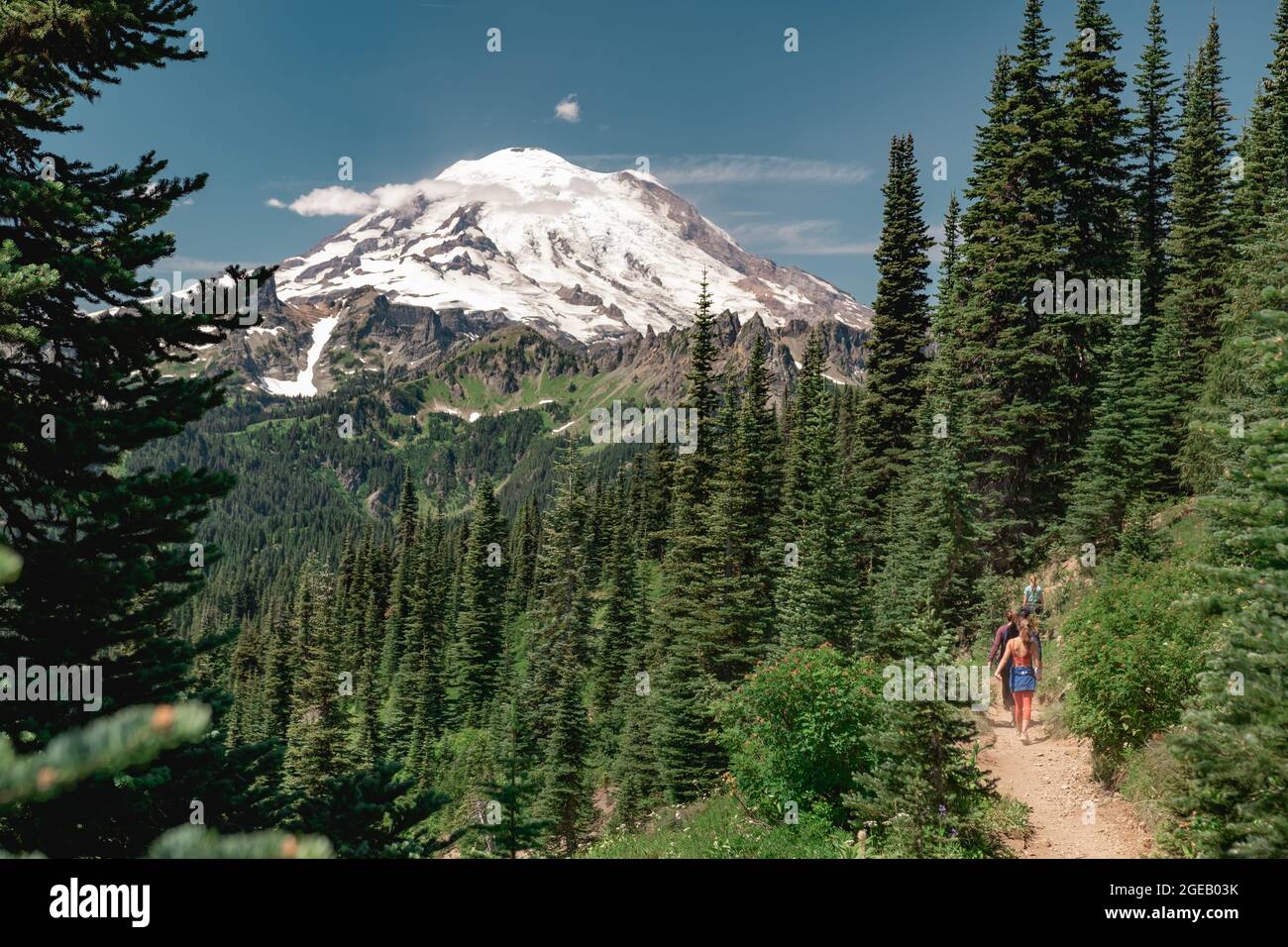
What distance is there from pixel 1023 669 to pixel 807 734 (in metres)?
5.65

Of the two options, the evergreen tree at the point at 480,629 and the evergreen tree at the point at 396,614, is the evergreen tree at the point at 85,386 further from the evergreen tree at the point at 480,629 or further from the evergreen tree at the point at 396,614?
the evergreen tree at the point at 396,614

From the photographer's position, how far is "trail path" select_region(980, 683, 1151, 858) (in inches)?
465

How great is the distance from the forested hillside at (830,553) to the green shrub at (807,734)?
3.3 inches

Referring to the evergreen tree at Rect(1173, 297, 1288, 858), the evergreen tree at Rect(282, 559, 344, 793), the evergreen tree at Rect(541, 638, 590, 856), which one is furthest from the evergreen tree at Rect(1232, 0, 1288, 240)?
the evergreen tree at Rect(282, 559, 344, 793)

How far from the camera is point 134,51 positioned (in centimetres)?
1128

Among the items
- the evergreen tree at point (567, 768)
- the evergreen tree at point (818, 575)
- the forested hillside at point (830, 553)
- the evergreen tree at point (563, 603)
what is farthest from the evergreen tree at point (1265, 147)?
the evergreen tree at point (563, 603)

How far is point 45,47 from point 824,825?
1804 centimetres

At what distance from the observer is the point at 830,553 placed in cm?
2788

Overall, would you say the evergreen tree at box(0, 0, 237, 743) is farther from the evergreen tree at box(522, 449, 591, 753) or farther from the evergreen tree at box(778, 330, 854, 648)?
the evergreen tree at box(522, 449, 591, 753)

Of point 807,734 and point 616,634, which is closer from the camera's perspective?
point 807,734

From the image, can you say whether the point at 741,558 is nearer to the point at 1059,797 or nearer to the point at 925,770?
the point at 1059,797

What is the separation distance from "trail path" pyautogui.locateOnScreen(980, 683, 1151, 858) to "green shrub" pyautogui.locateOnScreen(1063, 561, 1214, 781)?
2.39 ft

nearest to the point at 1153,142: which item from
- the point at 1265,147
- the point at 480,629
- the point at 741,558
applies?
the point at 1265,147
